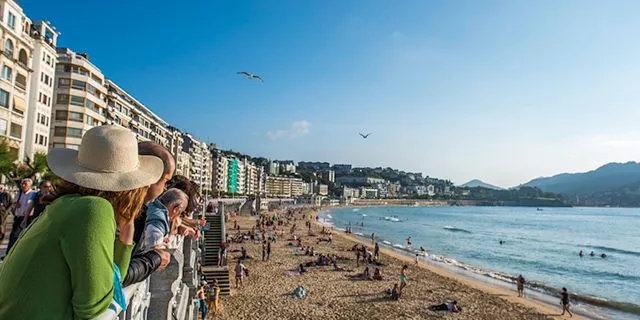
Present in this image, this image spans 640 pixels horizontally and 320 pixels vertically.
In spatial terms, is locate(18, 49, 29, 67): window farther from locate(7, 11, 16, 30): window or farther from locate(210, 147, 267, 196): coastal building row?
locate(210, 147, 267, 196): coastal building row

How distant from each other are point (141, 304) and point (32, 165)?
31288mm

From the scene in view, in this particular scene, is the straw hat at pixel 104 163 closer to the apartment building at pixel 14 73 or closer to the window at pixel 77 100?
the apartment building at pixel 14 73

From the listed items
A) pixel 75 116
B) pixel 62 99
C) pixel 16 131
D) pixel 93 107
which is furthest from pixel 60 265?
pixel 93 107

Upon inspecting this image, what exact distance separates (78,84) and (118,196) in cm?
4603

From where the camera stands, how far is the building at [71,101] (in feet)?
132

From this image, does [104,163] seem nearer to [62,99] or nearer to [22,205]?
[22,205]

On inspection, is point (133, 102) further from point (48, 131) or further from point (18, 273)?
point (18, 273)

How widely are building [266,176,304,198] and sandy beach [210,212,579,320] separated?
140558mm

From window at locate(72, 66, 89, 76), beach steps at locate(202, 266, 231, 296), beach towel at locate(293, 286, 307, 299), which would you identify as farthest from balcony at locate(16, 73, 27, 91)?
beach towel at locate(293, 286, 307, 299)

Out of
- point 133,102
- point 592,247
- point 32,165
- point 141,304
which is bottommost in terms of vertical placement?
point 592,247

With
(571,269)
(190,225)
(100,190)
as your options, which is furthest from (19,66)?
(571,269)

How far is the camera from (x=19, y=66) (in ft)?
99.5

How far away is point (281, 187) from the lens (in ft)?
592

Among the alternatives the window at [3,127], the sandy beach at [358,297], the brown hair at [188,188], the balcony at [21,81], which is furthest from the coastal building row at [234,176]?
the brown hair at [188,188]
